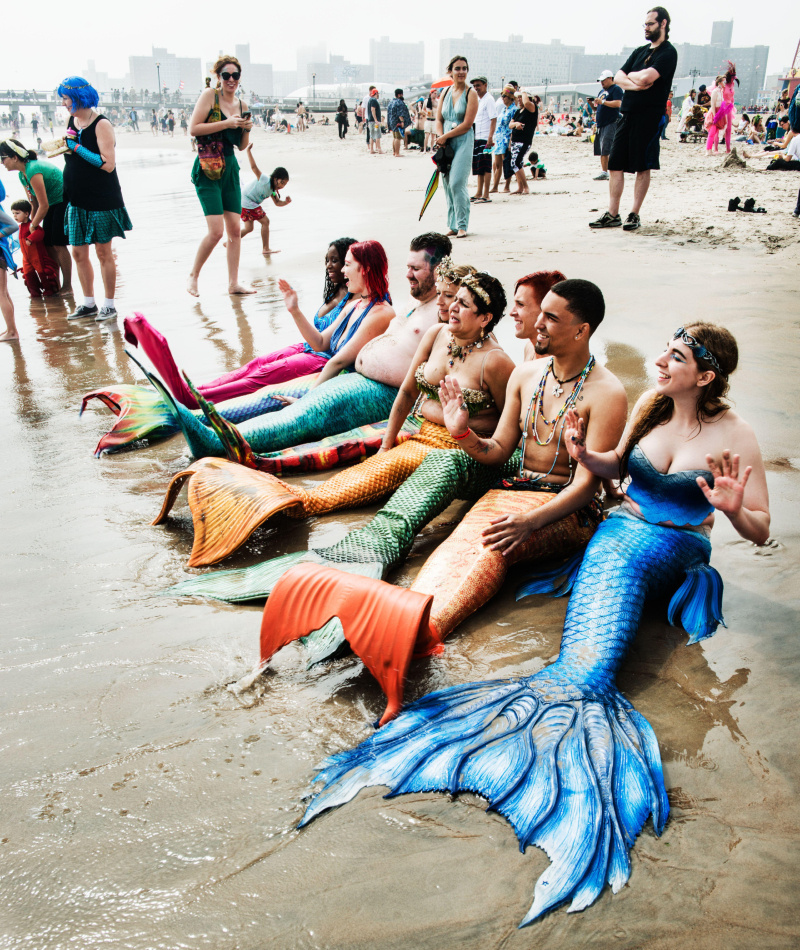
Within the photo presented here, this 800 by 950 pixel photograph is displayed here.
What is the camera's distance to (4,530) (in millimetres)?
3688

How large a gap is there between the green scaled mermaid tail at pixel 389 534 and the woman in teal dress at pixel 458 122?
6.61 metres

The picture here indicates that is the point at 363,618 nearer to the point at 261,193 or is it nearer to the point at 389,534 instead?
the point at 389,534

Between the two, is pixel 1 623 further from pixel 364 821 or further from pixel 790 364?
pixel 790 364

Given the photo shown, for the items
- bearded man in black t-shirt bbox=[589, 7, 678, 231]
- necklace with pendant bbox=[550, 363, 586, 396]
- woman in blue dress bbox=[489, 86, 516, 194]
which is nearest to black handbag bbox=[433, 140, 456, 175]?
bearded man in black t-shirt bbox=[589, 7, 678, 231]

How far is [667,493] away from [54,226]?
8.22 metres

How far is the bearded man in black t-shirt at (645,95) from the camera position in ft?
25.1

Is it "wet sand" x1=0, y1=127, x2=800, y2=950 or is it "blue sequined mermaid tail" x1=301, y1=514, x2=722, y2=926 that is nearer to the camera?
"wet sand" x1=0, y1=127, x2=800, y2=950

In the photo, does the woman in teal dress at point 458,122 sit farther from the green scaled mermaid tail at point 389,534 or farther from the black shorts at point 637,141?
the green scaled mermaid tail at point 389,534

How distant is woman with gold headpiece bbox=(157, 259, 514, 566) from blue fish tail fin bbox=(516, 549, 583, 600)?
34.5 inches

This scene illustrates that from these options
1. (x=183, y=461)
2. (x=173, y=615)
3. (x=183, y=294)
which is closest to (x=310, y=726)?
(x=173, y=615)

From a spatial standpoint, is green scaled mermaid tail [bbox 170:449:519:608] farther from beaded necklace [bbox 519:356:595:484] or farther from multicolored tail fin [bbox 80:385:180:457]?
multicolored tail fin [bbox 80:385:180:457]

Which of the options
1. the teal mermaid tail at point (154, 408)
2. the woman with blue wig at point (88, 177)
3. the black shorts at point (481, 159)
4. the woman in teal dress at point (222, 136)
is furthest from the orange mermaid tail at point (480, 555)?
the black shorts at point (481, 159)

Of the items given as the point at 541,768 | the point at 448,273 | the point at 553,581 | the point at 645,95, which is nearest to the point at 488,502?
the point at 553,581

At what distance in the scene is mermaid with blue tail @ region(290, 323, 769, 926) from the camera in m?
1.86
